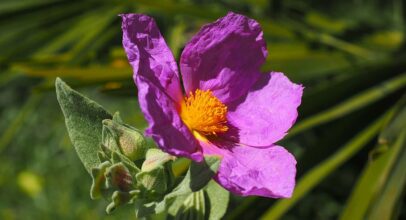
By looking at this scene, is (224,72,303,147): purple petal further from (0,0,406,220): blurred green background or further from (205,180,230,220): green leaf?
(0,0,406,220): blurred green background

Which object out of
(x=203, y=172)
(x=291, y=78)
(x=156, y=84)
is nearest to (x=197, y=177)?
(x=203, y=172)

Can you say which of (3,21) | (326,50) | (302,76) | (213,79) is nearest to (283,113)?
(213,79)

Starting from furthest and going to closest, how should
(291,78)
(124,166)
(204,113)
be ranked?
(291,78)
(204,113)
(124,166)

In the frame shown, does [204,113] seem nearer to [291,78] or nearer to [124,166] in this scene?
[124,166]

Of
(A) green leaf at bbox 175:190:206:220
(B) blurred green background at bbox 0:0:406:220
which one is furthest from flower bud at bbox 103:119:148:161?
(B) blurred green background at bbox 0:0:406:220

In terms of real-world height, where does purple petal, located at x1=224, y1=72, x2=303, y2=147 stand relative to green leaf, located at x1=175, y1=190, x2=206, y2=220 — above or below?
above

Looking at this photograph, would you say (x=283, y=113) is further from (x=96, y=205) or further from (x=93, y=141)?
(x=96, y=205)
